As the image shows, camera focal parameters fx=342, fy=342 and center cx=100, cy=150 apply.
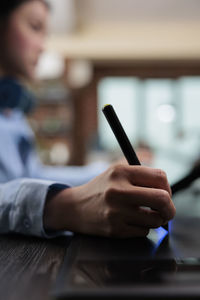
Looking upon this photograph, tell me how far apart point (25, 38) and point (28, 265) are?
2.47 feet

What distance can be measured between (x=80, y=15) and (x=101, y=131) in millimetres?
2859

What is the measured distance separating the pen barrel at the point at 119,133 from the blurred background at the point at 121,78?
0.66 metres

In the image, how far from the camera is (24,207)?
403mm

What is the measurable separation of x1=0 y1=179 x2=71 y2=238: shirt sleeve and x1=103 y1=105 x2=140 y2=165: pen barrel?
0.10 m

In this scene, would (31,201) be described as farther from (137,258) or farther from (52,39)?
(52,39)

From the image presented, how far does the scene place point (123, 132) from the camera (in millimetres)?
351

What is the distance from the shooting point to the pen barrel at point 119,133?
343mm

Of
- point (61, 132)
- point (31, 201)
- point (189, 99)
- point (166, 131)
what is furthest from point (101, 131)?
point (31, 201)

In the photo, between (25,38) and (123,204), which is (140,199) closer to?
(123,204)

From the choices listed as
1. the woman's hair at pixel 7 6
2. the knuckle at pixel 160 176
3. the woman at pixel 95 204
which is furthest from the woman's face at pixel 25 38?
the knuckle at pixel 160 176

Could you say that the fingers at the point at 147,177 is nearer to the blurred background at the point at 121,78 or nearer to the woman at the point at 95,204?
the woman at the point at 95,204

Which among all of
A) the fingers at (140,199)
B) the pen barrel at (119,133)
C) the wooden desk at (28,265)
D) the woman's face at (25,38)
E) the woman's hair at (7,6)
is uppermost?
the woman's hair at (7,6)

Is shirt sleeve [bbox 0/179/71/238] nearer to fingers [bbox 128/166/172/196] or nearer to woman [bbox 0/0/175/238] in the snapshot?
woman [bbox 0/0/175/238]

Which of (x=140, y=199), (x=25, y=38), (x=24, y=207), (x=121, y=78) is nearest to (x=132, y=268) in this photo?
(x=140, y=199)
